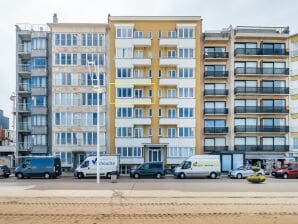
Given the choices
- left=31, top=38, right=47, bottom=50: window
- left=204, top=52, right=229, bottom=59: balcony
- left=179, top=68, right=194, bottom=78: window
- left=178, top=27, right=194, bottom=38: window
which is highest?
left=178, top=27, right=194, bottom=38: window

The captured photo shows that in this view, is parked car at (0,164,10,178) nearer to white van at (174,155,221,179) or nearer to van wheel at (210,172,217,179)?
white van at (174,155,221,179)

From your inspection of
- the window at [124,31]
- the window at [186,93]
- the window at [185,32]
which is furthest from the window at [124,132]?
the window at [185,32]

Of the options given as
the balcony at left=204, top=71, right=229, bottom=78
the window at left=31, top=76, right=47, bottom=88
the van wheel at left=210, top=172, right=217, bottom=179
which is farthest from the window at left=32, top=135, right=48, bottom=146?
the van wheel at left=210, top=172, right=217, bottom=179

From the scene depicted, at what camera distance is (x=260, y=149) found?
52.6 meters

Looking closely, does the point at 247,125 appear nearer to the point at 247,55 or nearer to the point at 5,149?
the point at 247,55

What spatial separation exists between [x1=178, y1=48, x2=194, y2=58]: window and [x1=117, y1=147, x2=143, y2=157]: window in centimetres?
1424

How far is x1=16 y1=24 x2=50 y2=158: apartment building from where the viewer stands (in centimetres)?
5181

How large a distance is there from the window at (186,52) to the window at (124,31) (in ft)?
24.1

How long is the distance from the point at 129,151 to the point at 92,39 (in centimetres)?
1651

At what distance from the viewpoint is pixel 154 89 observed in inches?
2024

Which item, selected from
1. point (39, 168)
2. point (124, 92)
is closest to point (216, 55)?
point (124, 92)

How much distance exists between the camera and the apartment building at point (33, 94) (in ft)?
170

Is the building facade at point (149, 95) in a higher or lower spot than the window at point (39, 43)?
lower

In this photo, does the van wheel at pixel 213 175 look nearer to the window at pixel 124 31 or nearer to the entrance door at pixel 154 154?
the entrance door at pixel 154 154
